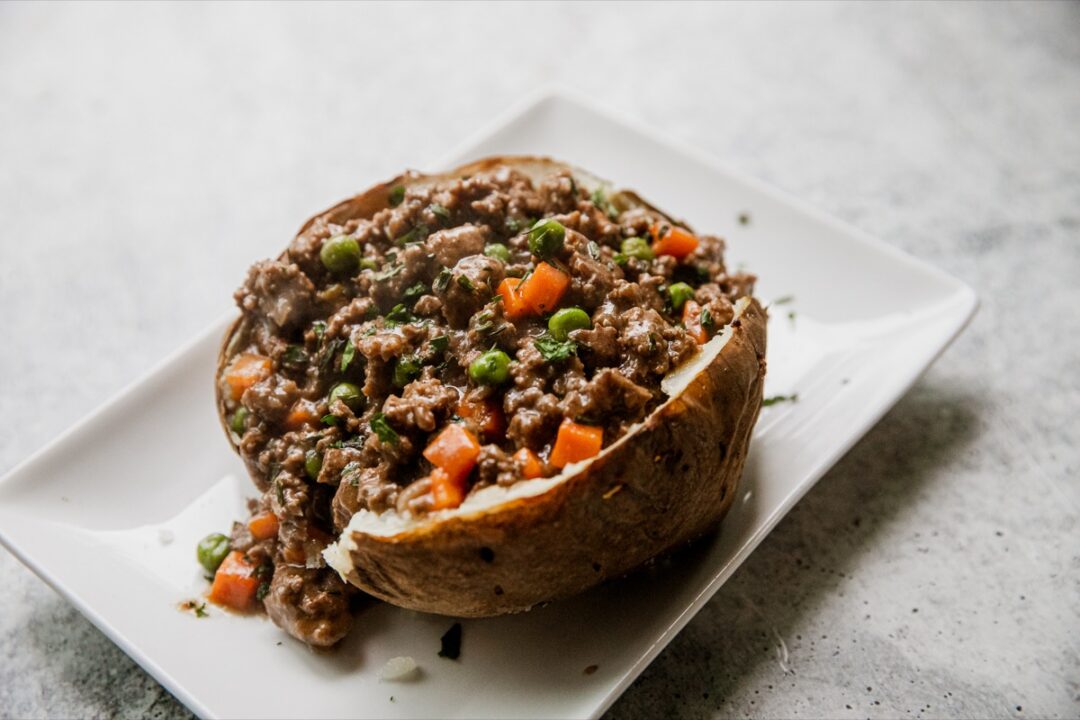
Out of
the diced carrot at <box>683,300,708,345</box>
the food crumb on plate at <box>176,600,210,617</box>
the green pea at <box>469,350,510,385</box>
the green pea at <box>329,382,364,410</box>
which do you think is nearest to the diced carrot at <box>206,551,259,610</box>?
the food crumb on plate at <box>176,600,210,617</box>

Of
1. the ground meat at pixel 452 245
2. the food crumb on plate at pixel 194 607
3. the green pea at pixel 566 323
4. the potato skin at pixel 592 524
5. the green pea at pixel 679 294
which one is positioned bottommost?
the food crumb on plate at pixel 194 607

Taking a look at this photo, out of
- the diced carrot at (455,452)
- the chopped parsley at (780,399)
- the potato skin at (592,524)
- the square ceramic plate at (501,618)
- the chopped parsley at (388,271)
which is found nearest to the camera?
the potato skin at (592,524)

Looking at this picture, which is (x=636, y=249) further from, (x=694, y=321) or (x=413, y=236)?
(x=413, y=236)

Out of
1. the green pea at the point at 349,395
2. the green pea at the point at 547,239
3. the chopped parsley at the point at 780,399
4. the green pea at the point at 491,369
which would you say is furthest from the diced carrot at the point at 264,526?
the chopped parsley at the point at 780,399

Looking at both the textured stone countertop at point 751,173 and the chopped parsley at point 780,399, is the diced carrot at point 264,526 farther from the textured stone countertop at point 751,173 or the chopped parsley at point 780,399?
the chopped parsley at point 780,399

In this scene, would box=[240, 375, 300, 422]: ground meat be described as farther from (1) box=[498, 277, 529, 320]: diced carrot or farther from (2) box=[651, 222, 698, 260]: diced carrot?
(2) box=[651, 222, 698, 260]: diced carrot

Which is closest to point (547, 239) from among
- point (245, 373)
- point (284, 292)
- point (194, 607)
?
point (284, 292)

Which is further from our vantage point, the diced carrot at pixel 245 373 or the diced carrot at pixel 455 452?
the diced carrot at pixel 245 373

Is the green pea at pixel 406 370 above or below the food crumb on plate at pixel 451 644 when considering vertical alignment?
above
